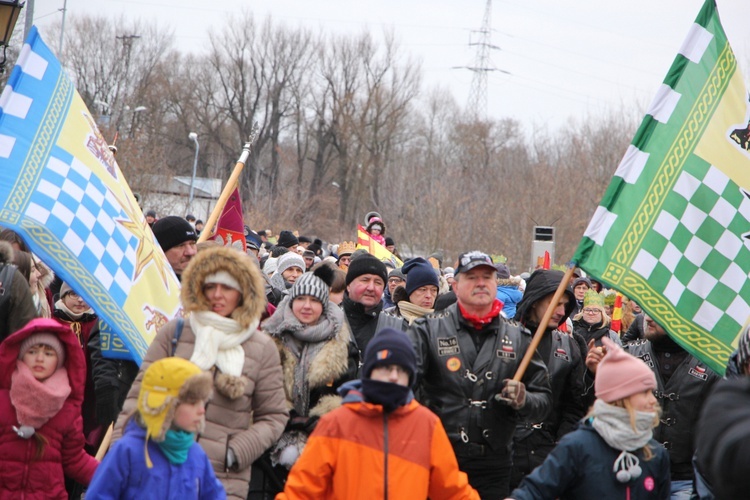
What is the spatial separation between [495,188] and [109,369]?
50.4 meters

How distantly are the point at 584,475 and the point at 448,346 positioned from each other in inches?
49.5

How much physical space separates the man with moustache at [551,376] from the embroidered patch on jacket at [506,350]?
999 mm

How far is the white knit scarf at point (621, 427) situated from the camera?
504 cm

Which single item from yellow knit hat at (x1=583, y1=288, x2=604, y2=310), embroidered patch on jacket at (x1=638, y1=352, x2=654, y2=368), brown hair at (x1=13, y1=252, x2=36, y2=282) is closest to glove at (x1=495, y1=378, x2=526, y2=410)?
embroidered patch on jacket at (x1=638, y1=352, x2=654, y2=368)

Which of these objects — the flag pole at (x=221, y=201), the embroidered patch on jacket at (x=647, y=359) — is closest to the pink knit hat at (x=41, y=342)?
the flag pole at (x=221, y=201)

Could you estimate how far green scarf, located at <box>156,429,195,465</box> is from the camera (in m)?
4.70

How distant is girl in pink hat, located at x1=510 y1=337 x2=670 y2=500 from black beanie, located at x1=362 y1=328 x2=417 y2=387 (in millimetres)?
822

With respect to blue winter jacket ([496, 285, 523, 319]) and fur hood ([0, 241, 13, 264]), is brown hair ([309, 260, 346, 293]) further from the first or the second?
blue winter jacket ([496, 285, 523, 319])

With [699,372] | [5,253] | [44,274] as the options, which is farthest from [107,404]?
[699,372]

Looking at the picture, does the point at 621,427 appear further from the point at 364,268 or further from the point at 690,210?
the point at 364,268

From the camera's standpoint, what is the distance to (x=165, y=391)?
4719 millimetres

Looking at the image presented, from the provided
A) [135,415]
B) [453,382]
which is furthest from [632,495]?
[135,415]

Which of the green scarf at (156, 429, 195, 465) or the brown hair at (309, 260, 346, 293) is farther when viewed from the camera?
the brown hair at (309, 260, 346, 293)

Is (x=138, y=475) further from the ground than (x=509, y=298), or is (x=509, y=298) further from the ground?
(x=509, y=298)
